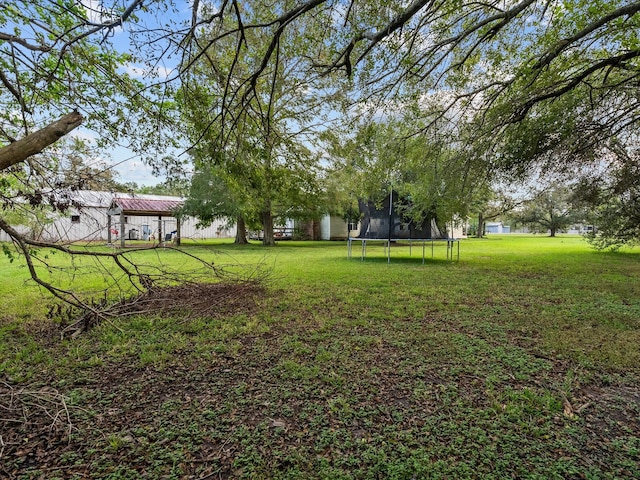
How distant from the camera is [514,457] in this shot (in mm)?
1599

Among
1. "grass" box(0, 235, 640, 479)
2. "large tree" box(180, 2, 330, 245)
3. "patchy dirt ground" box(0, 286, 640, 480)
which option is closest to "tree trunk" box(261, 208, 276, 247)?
"large tree" box(180, 2, 330, 245)

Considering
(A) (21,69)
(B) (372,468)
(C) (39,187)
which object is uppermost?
(A) (21,69)

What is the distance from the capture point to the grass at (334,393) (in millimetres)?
1575

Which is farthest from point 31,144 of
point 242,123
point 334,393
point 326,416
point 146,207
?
point 146,207

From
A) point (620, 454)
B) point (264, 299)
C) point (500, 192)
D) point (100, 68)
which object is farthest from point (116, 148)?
point (500, 192)

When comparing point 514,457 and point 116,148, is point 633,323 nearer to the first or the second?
point 514,457

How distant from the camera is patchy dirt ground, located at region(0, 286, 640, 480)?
155cm

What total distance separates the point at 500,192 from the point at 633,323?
4.95m

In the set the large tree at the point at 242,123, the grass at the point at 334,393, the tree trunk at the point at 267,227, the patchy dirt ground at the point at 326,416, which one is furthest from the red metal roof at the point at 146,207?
the patchy dirt ground at the point at 326,416

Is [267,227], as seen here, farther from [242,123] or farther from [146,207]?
[242,123]

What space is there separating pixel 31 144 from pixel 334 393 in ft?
7.16

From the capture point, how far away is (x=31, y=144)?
5.05ft

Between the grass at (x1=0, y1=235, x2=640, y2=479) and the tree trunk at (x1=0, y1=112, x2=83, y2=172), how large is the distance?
1.35 meters

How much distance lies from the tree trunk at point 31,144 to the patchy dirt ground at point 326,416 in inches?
49.7
